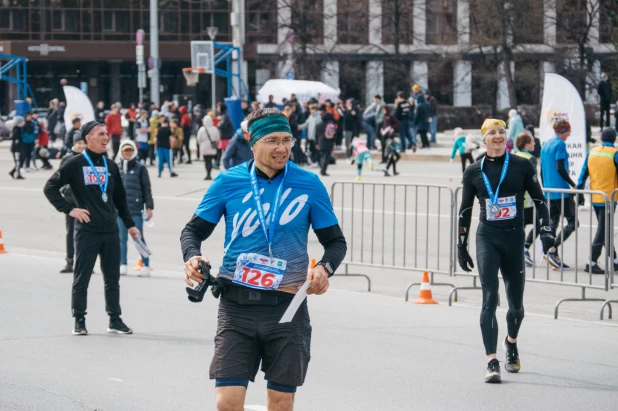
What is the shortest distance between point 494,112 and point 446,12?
1474cm

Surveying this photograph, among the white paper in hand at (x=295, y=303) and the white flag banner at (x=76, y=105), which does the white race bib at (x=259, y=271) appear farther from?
the white flag banner at (x=76, y=105)

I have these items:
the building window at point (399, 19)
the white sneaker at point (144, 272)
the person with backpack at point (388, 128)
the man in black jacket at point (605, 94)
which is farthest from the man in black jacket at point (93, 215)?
the building window at point (399, 19)

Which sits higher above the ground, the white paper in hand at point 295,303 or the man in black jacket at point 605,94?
the man in black jacket at point 605,94

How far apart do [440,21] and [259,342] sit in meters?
53.3

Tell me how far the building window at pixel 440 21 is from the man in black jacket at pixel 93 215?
43.1 meters

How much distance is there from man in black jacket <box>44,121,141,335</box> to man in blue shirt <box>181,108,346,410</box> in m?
4.05

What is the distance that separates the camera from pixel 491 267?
7.57 metres

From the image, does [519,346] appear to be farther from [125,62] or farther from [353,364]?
[125,62]

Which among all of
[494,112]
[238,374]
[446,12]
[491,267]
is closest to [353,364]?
[491,267]

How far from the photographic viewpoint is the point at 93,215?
9086 millimetres

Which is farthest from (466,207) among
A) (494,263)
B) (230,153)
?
(230,153)

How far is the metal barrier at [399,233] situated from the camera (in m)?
12.5

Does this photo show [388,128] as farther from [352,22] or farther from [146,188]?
[352,22]

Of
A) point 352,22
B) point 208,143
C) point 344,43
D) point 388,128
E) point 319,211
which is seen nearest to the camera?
point 319,211
